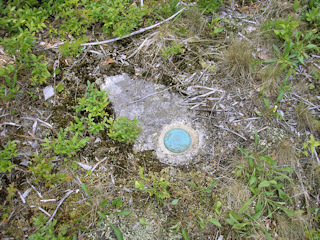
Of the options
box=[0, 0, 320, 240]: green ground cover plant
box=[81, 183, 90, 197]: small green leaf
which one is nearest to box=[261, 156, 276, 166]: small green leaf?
box=[0, 0, 320, 240]: green ground cover plant

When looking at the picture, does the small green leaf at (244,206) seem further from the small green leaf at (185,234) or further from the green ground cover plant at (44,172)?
the green ground cover plant at (44,172)

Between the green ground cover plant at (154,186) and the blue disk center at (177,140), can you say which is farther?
the blue disk center at (177,140)

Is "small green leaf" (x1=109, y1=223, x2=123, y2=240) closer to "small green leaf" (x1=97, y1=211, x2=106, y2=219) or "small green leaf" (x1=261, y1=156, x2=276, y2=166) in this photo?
"small green leaf" (x1=97, y1=211, x2=106, y2=219)

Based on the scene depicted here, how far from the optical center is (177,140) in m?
2.75

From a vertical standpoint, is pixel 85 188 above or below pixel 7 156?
below

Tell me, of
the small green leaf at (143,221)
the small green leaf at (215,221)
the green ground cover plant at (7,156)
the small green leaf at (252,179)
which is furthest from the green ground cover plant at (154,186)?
the green ground cover plant at (7,156)

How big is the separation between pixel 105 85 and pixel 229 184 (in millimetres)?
1798

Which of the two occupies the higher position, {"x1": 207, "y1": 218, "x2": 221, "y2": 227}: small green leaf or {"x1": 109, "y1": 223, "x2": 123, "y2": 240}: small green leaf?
{"x1": 109, "y1": 223, "x2": 123, "y2": 240}: small green leaf

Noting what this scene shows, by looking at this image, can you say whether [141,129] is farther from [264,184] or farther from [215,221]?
[264,184]

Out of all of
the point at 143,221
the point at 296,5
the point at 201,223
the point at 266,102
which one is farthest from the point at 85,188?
the point at 296,5

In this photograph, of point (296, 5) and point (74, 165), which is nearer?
point (74, 165)

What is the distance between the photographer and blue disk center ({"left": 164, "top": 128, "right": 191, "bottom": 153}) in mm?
2717

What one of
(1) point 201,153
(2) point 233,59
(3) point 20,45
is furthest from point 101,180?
(2) point 233,59

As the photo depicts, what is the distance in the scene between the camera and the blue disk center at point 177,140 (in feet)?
8.91
